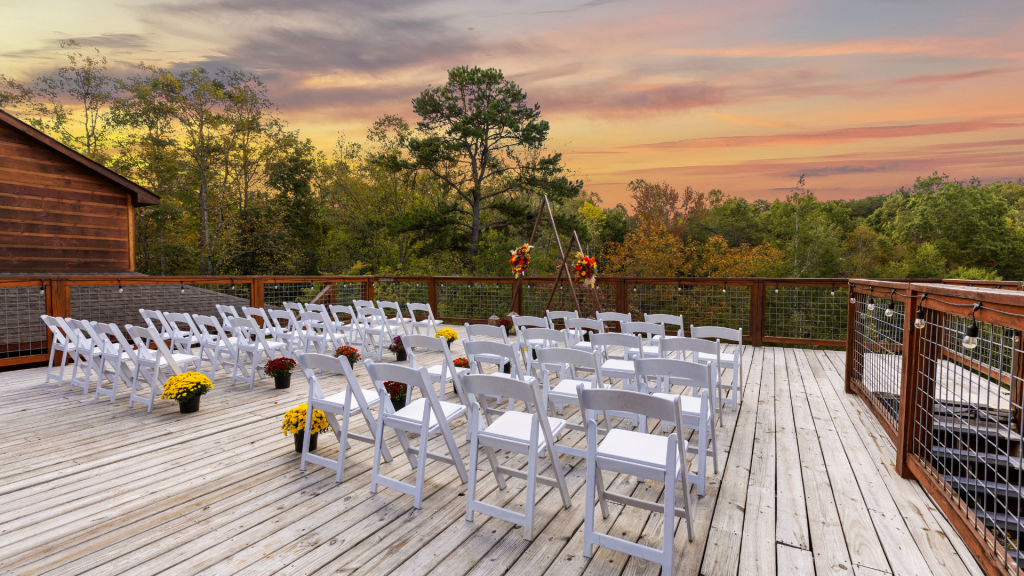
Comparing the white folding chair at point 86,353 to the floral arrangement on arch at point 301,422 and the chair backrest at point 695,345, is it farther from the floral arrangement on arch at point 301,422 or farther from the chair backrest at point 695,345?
A: the chair backrest at point 695,345

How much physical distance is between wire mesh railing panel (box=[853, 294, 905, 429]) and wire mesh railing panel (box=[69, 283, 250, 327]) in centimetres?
821

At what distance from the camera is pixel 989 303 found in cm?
224

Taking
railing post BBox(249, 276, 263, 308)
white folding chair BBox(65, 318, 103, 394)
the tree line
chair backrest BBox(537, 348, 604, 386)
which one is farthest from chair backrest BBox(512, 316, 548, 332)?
the tree line

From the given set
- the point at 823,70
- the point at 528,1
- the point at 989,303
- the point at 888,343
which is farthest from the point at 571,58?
the point at 989,303

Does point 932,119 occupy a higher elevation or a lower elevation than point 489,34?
lower

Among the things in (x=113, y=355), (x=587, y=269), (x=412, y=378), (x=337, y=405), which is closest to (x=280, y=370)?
(x=113, y=355)

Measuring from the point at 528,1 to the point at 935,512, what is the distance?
1603cm

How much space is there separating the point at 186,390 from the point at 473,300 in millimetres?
6801

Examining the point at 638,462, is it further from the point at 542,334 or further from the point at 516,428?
the point at 542,334

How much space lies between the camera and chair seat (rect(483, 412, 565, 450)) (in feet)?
7.61

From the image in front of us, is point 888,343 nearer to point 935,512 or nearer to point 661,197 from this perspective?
point 935,512

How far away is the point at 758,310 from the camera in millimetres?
7797

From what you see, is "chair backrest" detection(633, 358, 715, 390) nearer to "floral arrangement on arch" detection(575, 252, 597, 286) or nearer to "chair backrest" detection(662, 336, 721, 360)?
"chair backrest" detection(662, 336, 721, 360)

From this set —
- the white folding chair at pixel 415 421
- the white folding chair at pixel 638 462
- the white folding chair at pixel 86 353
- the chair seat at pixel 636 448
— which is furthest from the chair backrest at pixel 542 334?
the white folding chair at pixel 86 353
